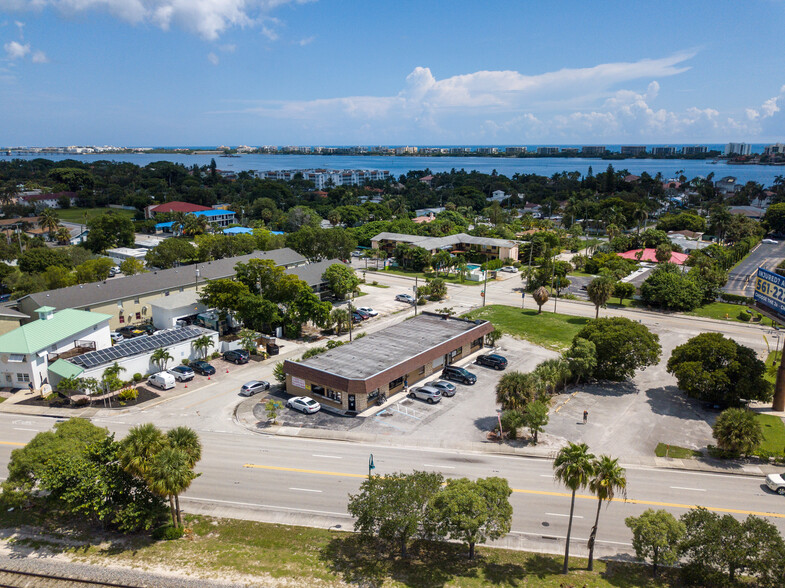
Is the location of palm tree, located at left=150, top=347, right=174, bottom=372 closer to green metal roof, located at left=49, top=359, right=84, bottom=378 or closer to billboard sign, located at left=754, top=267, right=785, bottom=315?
green metal roof, located at left=49, top=359, right=84, bottom=378

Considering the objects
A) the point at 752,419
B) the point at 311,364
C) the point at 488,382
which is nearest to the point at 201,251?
the point at 311,364

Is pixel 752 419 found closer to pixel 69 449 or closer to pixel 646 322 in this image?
pixel 646 322

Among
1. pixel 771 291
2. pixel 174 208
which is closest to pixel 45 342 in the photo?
pixel 771 291

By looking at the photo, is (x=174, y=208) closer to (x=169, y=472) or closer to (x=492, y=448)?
(x=492, y=448)

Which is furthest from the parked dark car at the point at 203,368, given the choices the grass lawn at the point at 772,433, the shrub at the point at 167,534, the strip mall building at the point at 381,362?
the grass lawn at the point at 772,433

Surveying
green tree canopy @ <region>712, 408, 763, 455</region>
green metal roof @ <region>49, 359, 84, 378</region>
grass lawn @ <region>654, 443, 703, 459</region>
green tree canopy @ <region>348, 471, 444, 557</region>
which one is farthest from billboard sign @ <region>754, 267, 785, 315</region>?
green metal roof @ <region>49, 359, 84, 378</region>

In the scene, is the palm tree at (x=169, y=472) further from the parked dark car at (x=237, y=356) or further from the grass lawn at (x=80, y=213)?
the grass lawn at (x=80, y=213)
